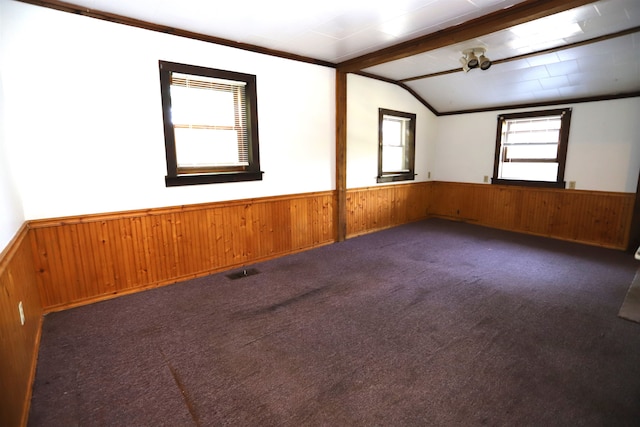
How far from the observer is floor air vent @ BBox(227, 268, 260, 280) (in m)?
3.55

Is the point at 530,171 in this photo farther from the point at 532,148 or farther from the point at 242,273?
the point at 242,273

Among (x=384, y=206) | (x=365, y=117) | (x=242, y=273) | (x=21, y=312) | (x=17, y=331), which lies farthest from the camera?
(x=384, y=206)

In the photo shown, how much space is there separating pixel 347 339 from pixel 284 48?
327cm

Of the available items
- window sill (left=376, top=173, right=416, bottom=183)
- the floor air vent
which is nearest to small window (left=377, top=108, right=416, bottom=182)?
window sill (left=376, top=173, right=416, bottom=183)

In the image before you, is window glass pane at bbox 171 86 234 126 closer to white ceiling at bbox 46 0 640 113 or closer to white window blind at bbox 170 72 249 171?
white window blind at bbox 170 72 249 171

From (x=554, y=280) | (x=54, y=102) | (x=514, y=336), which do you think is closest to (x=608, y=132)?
(x=554, y=280)

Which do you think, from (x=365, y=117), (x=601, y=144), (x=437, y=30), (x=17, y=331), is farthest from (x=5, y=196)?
(x=601, y=144)

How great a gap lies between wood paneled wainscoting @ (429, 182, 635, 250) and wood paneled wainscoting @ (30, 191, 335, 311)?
348 centimetres

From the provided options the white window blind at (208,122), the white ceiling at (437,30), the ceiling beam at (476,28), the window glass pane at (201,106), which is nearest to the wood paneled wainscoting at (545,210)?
the white ceiling at (437,30)

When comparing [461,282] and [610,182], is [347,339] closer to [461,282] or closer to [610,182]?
[461,282]

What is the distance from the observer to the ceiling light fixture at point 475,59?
3.82 metres

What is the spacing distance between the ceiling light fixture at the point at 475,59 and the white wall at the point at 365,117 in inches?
61.0

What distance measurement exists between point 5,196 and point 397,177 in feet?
17.1

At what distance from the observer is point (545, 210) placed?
5.31m
